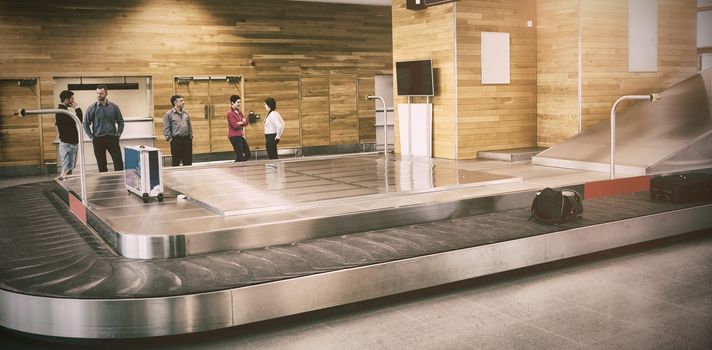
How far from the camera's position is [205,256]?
18.8 ft

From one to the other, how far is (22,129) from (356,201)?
1025cm

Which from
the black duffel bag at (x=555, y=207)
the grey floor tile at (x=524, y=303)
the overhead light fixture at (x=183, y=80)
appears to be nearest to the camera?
the grey floor tile at (x=524, y=303)

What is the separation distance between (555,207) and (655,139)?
463 cm

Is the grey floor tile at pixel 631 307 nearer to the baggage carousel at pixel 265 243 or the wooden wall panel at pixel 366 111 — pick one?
the baggage carousel at pixel 265 243

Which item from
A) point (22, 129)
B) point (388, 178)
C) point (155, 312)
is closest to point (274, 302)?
point (155, 312)

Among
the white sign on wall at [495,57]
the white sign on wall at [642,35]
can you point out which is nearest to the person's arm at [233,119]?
the white sign on wall at [495,57]

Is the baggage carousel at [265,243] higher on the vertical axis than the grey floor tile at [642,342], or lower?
higher

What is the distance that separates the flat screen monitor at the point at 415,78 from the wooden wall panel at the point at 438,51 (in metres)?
0.28

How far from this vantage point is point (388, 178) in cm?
905

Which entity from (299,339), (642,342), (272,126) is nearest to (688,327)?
(642,342)

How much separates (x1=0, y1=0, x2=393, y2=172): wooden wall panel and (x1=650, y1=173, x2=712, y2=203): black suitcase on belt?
10918 mm

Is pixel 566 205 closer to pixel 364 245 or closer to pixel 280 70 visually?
pixel 364 245

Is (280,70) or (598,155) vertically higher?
(280,70)

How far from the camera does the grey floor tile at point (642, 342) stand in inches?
172
